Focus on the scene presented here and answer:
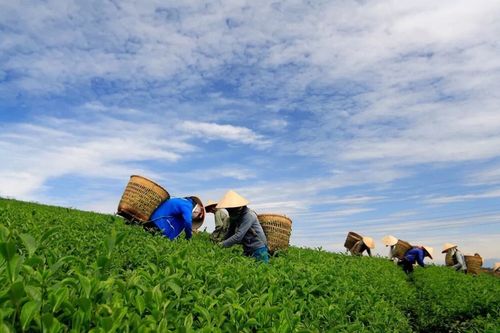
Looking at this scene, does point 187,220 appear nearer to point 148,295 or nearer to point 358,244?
point 148,295

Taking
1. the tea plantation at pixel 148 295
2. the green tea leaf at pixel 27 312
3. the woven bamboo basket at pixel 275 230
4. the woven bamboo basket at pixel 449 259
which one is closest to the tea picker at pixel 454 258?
the woven bamboo basket at pixel 449 259

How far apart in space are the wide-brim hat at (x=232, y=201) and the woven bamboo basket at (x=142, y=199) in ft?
4.20

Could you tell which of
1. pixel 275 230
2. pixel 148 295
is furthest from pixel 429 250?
pixel 148 295

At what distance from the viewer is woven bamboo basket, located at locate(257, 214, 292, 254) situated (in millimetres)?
10586

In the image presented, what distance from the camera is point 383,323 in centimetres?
506

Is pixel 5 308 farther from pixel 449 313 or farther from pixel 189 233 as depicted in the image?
pixel 449 313

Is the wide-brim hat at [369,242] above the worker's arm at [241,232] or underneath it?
above

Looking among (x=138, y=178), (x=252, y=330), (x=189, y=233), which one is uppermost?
(x=138, y=178)

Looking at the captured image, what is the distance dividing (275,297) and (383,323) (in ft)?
6.96

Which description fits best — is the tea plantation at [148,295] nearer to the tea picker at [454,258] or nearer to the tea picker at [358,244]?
the tea picker at [358,244]

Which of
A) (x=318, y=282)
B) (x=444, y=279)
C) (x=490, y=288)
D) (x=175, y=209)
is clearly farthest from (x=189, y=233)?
(x=444, y=279)

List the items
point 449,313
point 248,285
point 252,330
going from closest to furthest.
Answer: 1. point 252,330
2. point 248,285
3. point 449,313

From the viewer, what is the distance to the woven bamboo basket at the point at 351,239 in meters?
21.5

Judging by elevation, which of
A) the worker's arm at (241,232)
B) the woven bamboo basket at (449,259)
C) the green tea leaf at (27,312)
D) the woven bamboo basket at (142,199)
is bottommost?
the green tea leaf at (27,312)
